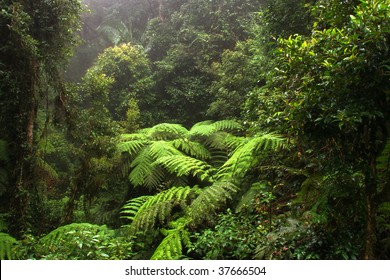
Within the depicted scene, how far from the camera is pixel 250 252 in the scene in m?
2.72

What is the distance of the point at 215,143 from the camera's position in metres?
5.36

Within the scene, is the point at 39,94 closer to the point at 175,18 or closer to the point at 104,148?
the point at 104,148

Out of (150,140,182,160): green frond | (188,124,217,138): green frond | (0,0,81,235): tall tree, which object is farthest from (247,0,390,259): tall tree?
(0,0,81,235): tall tree

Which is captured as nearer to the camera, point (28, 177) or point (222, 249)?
point (222, 249)

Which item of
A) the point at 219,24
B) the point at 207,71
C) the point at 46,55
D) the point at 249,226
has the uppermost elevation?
the point at 219,24

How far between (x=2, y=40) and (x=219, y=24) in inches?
241

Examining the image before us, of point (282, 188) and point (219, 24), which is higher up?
point (219, 24)

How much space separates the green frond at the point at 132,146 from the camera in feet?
17.0

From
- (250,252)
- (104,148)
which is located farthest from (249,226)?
(104,148)

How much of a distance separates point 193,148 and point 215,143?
1.28ft

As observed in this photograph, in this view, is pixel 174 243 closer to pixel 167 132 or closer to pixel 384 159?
pixel 384 159

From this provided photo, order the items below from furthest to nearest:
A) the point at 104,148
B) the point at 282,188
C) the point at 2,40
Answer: the point at 104,148 → the point at 2,40 → the point at 282,188

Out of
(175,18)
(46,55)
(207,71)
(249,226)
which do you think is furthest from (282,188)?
(175,18)
